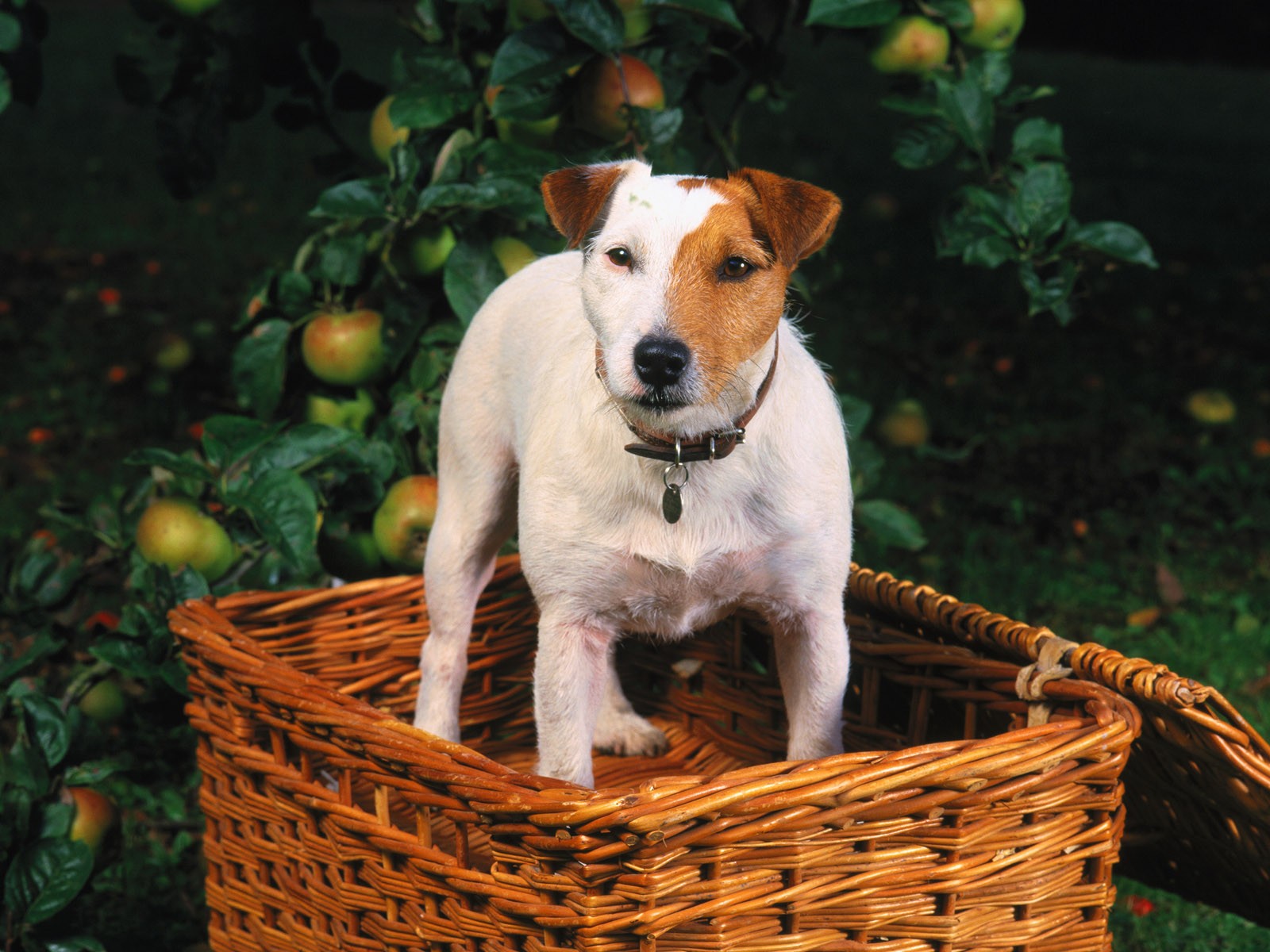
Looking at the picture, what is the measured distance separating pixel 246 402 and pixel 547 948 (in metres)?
1.42

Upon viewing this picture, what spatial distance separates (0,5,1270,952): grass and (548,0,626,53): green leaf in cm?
67

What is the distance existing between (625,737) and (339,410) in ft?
2.79

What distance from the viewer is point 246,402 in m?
2.62

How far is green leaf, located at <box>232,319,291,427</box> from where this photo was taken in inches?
101

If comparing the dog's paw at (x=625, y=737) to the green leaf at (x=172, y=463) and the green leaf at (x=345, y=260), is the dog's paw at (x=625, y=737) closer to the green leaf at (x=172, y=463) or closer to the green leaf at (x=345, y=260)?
the green leaf at (x=172, y=463)

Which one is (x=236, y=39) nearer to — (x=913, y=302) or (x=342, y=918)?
(x=342, y=918)

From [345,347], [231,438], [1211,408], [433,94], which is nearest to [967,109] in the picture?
[433,94]

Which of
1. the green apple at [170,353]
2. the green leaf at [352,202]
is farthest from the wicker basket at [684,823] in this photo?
the green apple at [170,353]

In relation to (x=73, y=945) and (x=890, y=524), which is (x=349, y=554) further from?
(x=890, y=524)

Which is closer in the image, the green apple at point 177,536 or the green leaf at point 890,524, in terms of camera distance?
the green apple at point 177,536

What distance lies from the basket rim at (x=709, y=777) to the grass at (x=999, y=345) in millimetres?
933

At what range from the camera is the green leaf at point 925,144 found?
2359mm

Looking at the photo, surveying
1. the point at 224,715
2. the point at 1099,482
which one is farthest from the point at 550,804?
the point at 1099,482

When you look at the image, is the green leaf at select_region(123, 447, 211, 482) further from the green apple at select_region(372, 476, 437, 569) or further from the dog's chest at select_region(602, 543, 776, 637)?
the dog's chest at select_region(602, 543, 776, 637)
